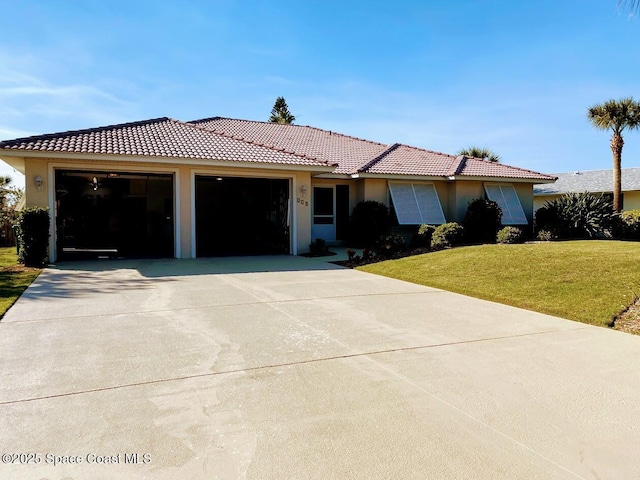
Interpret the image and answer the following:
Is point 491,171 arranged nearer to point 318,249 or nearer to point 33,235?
point 318,249

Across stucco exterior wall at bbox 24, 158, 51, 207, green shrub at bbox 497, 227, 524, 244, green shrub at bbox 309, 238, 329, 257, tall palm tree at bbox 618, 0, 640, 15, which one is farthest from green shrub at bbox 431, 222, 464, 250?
stucco exterior wall at bbox 24, 158, 51, 207

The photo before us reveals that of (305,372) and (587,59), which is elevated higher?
(587,59)

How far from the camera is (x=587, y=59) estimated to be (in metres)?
14.3

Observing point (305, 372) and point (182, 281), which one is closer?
point (305, 372)

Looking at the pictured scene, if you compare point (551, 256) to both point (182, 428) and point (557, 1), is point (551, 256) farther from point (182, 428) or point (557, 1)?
point (182, 428)

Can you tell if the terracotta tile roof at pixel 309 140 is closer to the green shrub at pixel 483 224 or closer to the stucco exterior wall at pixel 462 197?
the stucco exterior wall at pixel 462 197

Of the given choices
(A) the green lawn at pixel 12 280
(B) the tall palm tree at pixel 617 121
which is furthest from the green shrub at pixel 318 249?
(B) the tall palm tree at pixel 617 121

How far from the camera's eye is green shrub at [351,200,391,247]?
17.6 m

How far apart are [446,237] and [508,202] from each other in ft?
23.7

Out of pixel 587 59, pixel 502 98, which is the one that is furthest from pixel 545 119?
pixel 587 59

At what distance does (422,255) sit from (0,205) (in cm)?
2281

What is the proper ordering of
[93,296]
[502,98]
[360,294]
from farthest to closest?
[502,98] → [360,294] → [93,296]

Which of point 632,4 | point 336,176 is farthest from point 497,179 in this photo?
point 632,4

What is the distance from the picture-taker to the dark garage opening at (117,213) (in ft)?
60.5
